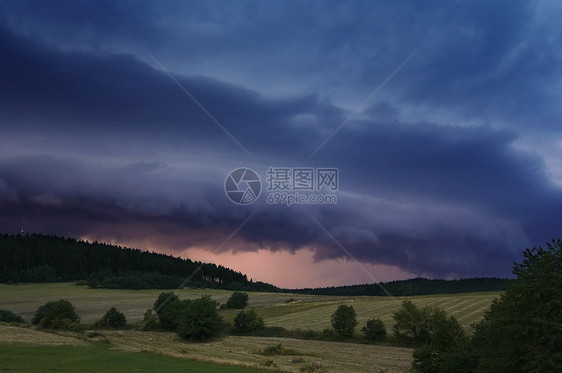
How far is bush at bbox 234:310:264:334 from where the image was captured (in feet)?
354

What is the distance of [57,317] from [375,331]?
71422 mm

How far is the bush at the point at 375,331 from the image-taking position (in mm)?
90250

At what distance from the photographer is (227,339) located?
101m

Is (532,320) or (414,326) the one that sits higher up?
(532,320)

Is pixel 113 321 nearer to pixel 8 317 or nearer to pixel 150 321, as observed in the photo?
pixel 150 321

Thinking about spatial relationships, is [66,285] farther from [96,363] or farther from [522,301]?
[522,301]

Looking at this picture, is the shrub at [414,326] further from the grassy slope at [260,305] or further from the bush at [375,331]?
the grassy slope at [260,305]

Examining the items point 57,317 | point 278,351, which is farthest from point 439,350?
point 57,317

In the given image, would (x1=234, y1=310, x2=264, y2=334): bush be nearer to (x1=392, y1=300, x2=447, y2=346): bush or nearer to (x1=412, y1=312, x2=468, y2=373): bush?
(x1=392, y1=300, x2=447, y2=346): bush

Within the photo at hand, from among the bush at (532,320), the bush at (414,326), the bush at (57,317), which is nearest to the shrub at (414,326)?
the bush at (414,326)

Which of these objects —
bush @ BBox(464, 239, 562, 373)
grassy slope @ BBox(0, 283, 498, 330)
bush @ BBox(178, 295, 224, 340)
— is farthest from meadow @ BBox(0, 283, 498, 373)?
bush @ BBox(464, 239, 562, 373)

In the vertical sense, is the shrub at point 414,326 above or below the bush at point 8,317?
above

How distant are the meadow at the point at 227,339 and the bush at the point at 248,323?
221 inches

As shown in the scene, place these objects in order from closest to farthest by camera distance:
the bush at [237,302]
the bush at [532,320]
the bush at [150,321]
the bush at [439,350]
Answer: the bush at [532,320] < the bush at [439,350] < the bush at [150,321] < the bush at [237,302]
